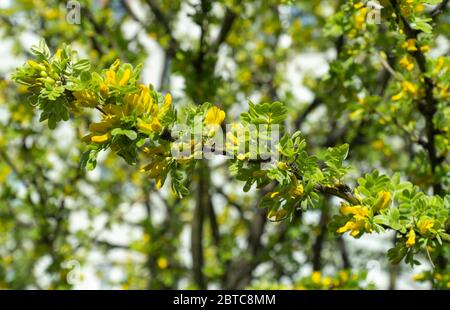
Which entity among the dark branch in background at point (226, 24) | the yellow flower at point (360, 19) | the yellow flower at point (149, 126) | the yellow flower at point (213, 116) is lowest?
the yellow flower at point (149, 126)

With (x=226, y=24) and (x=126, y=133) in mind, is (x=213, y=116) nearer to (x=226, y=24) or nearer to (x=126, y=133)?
(x=126, y=133)

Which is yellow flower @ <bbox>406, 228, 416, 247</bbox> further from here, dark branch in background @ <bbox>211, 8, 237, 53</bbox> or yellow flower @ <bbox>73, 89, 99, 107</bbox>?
dark branch in background @ <bbox>211, 8, 237, 53</bbox>

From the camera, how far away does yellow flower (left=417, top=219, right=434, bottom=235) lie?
1.85 metres

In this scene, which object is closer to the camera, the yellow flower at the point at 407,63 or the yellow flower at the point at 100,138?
the yellow flower at the point at 100,138

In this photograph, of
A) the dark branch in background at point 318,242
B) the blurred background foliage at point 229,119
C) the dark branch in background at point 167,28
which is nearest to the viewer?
the blurred background foliage at point 229,119

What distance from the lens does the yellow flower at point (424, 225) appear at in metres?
1.85

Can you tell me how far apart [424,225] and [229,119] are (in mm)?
2712

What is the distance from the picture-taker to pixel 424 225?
1.86 meters

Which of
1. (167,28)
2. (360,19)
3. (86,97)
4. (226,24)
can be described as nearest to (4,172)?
(167,28)

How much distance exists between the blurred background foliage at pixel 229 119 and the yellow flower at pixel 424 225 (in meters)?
0.84

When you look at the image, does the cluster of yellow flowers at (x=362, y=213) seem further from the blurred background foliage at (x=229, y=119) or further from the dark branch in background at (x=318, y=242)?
the dark branch in background at (x=318, y=242)

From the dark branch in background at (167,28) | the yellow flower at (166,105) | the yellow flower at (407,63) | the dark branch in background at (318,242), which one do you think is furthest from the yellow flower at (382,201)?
the dark branch in background at (318,242)

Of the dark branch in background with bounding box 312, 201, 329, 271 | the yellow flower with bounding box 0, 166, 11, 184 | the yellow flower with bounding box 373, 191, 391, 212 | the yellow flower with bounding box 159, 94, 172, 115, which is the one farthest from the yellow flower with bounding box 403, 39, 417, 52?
the yellow flower with bounding box 0, 166, 11, 184

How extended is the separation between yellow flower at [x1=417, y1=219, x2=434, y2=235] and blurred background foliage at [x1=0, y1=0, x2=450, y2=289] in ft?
2.76
